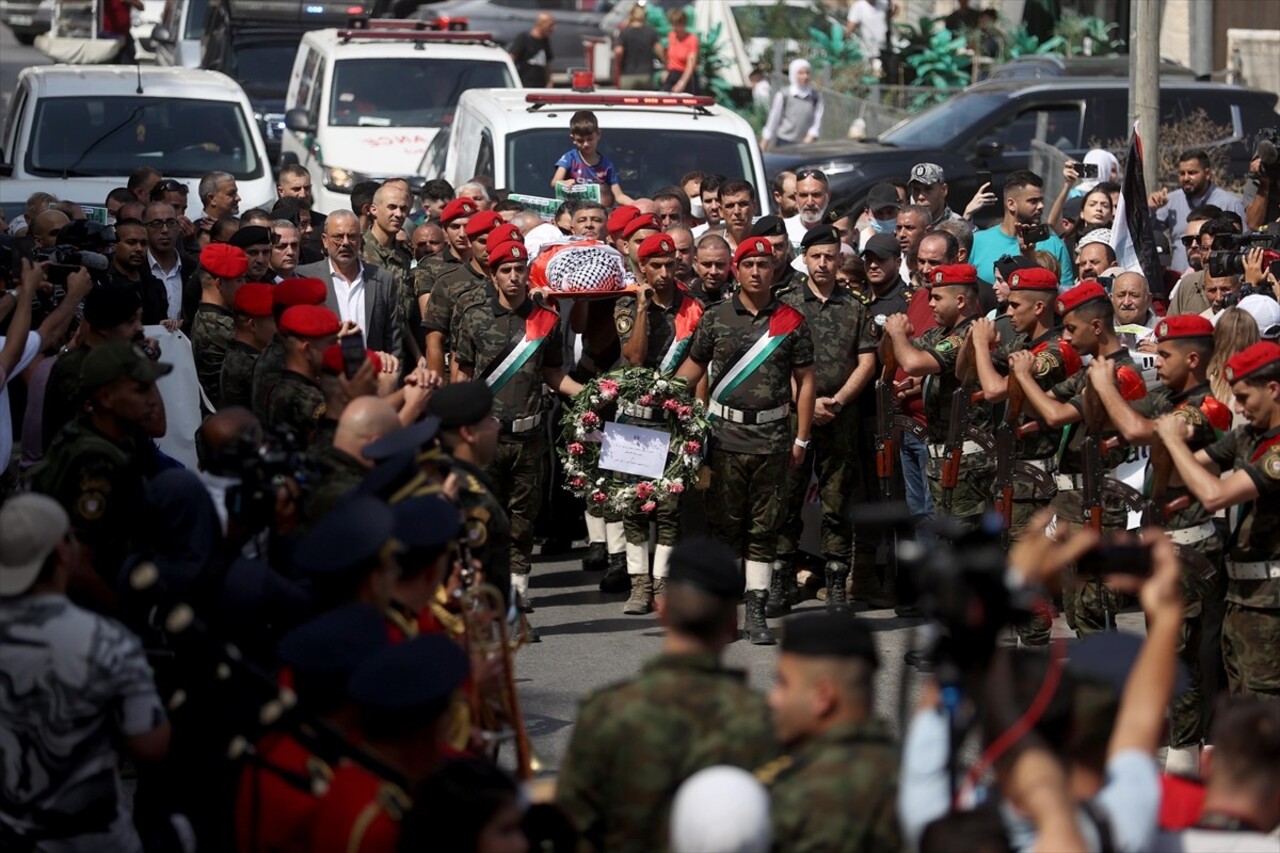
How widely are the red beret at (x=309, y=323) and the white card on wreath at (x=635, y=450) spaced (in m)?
2.76

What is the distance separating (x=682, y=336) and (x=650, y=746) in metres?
6.41

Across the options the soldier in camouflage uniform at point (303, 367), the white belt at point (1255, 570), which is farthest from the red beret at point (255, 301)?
the white belt at point (1255, 570)

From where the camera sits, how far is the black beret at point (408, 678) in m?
4.68

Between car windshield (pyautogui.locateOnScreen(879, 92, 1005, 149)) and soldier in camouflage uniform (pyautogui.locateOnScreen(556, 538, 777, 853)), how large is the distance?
51.6 feet

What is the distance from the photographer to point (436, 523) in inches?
227

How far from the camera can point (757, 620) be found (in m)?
10.7

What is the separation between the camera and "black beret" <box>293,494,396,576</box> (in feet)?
18.2

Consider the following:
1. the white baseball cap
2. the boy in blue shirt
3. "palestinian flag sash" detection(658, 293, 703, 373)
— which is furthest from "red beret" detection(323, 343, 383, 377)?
the boy in blue shirt

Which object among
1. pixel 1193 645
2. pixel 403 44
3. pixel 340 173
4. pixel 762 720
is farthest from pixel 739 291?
pixel 403 44

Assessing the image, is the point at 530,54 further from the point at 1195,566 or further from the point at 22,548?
the point at 22,548

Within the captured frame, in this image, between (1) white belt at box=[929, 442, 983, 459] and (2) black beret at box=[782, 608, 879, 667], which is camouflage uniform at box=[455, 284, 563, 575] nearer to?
(1) white belt at box=[929, 442, 983, 459]

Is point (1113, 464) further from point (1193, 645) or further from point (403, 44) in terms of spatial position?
point (403, 44)

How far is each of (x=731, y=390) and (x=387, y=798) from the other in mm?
6275

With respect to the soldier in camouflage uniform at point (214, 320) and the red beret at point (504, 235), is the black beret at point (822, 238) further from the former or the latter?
the soldier in camouflage uniform at point (214, 320)
